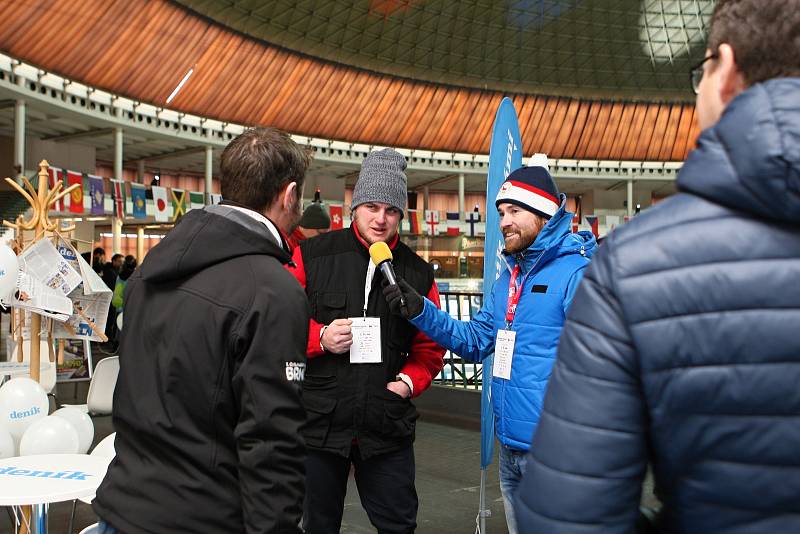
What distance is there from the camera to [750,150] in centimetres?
83

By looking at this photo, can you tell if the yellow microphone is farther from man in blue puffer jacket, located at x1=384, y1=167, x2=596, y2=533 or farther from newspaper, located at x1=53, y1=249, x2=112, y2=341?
newspaper, located at x1=53, y1=249, x2=112, y2=341

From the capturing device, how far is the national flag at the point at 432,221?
104 feet

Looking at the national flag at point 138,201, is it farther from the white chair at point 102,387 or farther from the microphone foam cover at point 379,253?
the microphone foam cover at point 379,253

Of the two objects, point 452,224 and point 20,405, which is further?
point 452,224

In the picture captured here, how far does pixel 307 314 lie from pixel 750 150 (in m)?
1.03

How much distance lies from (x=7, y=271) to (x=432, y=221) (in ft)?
92.7

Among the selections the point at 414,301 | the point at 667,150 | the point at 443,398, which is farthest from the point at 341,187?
the point at 414,301

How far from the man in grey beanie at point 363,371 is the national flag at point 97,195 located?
17803 millimetres

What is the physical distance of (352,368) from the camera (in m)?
2.47

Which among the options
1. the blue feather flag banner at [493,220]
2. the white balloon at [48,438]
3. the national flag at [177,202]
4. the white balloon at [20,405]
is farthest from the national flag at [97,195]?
the white balloon at [48,438]

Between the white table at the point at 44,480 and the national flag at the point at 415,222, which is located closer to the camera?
the white table at the point at 44,480

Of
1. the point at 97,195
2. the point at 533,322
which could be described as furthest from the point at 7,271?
the point at 97,195

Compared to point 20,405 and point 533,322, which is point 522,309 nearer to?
point 533,322

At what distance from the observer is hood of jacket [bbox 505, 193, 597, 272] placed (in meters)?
2.49
